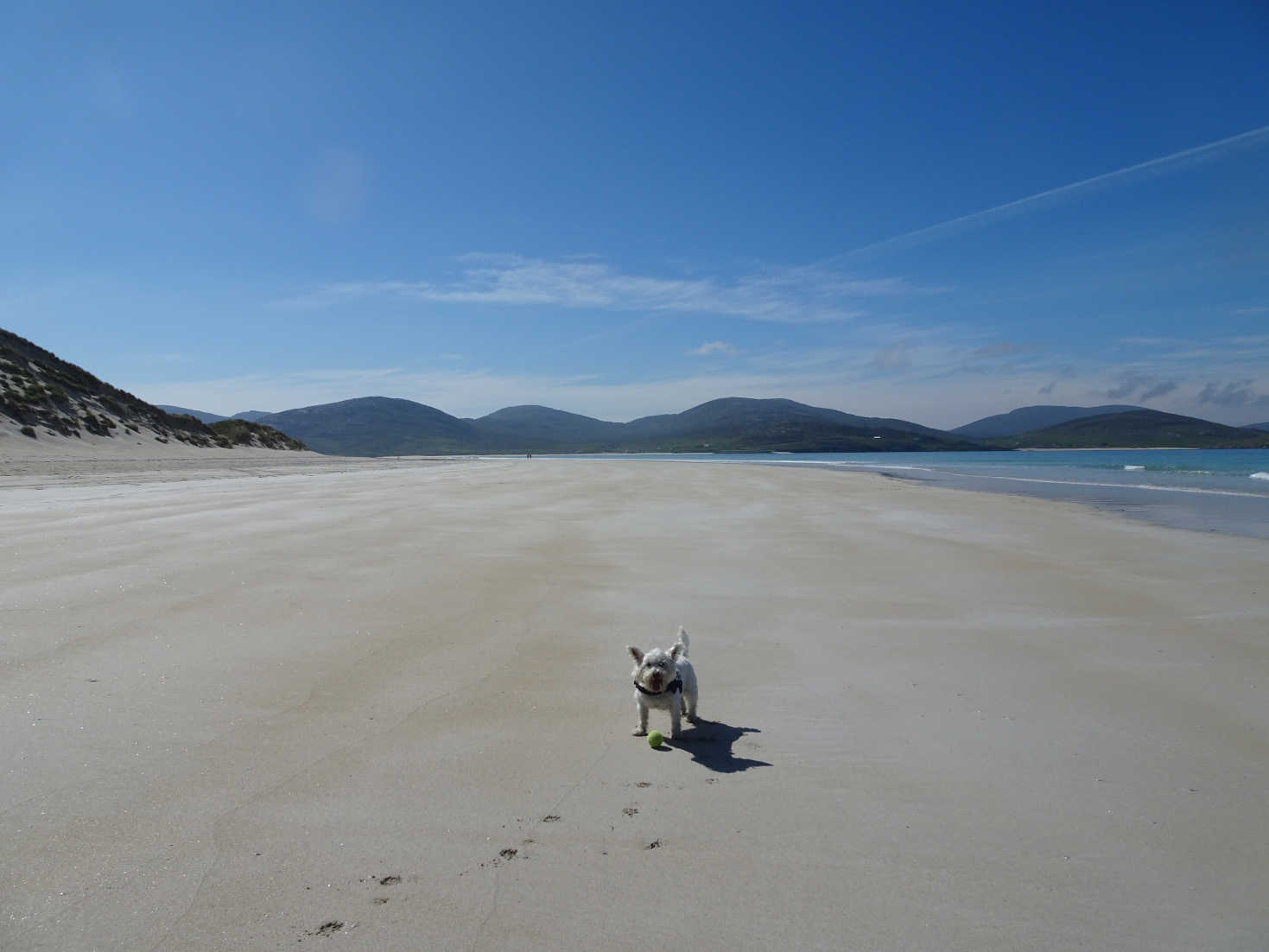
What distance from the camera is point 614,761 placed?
14.8ft

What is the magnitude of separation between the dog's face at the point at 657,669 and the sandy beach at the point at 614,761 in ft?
Answer: 1.36

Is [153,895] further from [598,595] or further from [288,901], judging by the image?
[598,595]

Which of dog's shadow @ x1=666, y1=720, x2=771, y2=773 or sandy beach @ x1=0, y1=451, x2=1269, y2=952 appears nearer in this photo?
sandy beach @ x1=0, y1=451, x2=1269, y2=952

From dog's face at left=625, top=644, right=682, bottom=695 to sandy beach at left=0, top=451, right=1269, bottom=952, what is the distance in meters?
0.42

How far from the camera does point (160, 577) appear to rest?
29.5ft

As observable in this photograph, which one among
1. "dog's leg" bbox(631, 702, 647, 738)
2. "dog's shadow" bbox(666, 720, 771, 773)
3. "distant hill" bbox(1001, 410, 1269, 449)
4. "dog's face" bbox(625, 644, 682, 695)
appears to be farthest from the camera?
"distant hill" bbox(1001, 410, 1269, 449)

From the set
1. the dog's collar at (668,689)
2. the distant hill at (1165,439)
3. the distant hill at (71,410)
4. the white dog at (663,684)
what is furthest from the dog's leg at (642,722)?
the distant hill at (1165,439)

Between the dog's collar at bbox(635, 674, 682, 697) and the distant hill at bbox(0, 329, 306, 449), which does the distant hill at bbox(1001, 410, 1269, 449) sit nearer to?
the distant hill at bbox(0, 329, 306, 449)

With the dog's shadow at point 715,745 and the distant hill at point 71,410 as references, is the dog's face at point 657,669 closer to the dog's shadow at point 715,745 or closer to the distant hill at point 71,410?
the dog's shadow at point 715,745

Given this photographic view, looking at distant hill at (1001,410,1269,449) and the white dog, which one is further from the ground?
distant hill at (1001,410,1269,449)

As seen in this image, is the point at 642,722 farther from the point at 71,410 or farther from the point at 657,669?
the point at 71,410

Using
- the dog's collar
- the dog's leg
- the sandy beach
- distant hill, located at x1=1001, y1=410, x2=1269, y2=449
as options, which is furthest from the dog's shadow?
distant hill, located at x1=1001, y1=410, x2=1269, y2=449

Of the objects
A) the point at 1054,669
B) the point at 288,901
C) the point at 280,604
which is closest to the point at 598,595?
the point at 280,604

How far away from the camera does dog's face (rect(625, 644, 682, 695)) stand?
15.5ft
